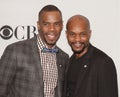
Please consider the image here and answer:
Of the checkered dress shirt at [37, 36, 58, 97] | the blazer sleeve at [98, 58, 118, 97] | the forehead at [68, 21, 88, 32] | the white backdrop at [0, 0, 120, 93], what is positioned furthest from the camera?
the white backdrop at [0, 0, 120, 93]

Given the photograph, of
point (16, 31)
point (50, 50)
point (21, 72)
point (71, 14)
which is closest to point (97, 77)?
point (50, 50)

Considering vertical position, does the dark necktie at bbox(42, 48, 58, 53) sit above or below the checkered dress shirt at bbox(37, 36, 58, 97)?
above

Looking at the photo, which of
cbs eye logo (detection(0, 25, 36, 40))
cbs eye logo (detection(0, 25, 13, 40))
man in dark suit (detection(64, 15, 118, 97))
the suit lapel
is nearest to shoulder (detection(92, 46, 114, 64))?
man in dark suit (detection(64, 15, 118, 97))

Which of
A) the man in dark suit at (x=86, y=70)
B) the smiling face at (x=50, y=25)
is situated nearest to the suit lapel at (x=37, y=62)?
the smiling face at (x=50, y=25)

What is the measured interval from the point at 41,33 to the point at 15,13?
25.5 inches

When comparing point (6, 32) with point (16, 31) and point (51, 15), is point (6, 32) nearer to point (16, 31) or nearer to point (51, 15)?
point (16, 31)

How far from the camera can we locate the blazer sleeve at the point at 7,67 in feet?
7.70

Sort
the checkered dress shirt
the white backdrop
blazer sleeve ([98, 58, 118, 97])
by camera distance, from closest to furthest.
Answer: blazer sleeve ([98, 58, 118, 97]) < the checkered dress shirt < the white backdrop

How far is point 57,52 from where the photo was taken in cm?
264

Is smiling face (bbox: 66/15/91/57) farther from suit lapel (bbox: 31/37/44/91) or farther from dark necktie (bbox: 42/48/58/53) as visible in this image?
suit lapel (bbox: 31/37/44/91)

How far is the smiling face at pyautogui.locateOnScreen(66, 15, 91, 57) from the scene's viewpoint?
7.68 feet

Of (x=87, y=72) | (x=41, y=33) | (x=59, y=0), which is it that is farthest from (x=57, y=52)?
(x=59, y=0)

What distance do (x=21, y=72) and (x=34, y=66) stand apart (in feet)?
0.39

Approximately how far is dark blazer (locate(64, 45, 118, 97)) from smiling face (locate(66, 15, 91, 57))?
→ 0.27 ft
